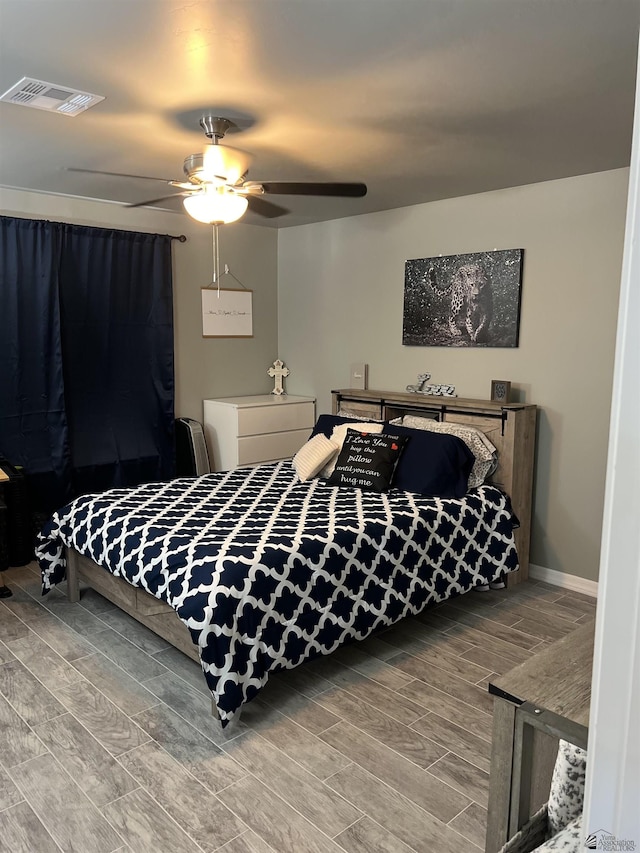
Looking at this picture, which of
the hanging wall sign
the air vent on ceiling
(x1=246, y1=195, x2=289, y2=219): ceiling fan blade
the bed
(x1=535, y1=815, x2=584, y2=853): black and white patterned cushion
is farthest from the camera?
the hanging wall sign

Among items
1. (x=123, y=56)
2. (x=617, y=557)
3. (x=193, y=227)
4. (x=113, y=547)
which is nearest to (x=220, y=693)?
(x=113, y=547)

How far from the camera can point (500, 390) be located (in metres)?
3.94

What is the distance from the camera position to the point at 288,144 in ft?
9.88

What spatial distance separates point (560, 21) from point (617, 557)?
6.07 ft

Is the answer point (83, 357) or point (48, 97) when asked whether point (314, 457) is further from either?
point (48, 97)

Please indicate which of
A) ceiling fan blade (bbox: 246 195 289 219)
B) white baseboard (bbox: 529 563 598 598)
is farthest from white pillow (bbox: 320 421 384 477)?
ceiling fan blade (bbox: 246 195 289 219)

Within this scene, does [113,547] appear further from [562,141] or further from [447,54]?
[562,141]

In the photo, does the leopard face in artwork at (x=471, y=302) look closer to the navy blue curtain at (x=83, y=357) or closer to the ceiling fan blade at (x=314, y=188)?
the ceiling fan blade at (x=314, y=188)

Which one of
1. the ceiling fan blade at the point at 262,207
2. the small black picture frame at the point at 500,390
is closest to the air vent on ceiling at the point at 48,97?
the ceiling fan blade at the point at 262,207

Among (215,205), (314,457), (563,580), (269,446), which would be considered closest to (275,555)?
(314,457)

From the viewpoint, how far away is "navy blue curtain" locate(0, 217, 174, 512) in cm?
409

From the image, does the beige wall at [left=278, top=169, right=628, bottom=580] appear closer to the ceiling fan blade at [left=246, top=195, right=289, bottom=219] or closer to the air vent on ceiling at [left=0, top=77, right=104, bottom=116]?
the ceiling fan blade at [left=246, top=195, right=289, bottom=219]

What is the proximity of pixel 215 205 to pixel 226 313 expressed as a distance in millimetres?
2425

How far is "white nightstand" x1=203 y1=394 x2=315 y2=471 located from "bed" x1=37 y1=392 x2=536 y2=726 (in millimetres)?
954
